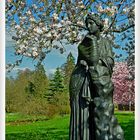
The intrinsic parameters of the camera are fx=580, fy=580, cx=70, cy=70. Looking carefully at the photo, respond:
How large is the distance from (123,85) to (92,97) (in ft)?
6.92

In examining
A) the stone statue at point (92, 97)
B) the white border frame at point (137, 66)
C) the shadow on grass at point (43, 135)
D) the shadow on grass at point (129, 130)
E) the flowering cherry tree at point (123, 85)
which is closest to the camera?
the stone statue at point (92, 97)

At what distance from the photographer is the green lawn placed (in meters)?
6.59

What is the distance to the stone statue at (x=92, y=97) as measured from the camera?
4348 millimetres

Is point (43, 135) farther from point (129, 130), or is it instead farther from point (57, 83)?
point (129, 130)

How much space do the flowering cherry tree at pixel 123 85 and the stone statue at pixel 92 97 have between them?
79.5 inches

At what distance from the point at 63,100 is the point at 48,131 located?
0.40 m

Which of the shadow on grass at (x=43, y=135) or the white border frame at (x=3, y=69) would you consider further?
the shadow on grass at (x=43, y=135)

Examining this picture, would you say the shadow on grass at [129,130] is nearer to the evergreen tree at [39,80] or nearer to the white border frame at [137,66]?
the white border frame at [137,66]

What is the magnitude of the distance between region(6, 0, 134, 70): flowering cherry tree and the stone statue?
2.02 m

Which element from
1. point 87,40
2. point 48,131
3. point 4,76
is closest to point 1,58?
point 4,76

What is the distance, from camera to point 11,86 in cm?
651

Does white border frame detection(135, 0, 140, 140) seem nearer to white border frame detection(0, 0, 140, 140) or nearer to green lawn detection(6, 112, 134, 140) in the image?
white border frame detection(0, 0, 140, 140)

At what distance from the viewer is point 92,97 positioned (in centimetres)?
438

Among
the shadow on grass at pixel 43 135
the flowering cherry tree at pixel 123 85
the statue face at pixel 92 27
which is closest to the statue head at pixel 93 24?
the statue face at pixel 92 27
